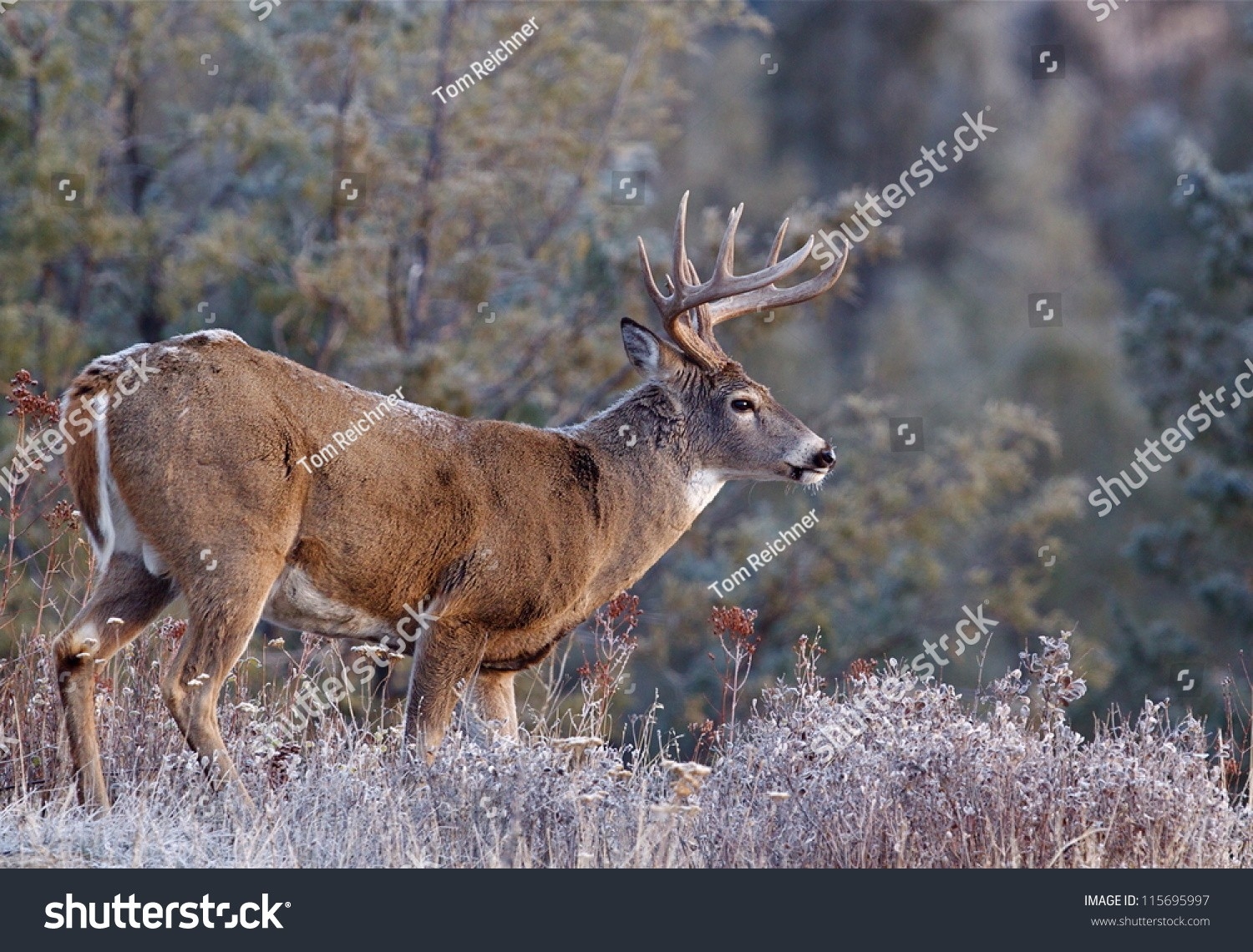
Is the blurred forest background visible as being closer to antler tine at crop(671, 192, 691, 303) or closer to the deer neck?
the deer neck

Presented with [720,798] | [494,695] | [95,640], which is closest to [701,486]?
[494,695]

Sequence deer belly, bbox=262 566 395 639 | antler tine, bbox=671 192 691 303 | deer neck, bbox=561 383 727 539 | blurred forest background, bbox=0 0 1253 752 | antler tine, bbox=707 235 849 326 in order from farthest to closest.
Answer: blurred forest background, bbox=0 0 1253 752 → antler tine, bbox=707 235 849 326 → antler tine, bbox=671 192 691 303 → deer neck, bbox=561 383 727 539 → deer belly, bbox=262 566 395 639

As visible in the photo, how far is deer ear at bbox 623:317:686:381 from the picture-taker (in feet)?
30.9

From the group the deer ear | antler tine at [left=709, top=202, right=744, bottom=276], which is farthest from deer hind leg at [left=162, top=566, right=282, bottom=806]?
antler tine at [left=709, top=202, right=744, bottom=276]

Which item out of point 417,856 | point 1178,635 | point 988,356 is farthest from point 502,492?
point 988,356

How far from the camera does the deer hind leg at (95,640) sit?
7.48m

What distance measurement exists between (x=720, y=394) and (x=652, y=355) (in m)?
0.42

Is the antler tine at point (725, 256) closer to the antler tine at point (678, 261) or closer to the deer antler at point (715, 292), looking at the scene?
the deer antler at point (715, 292)

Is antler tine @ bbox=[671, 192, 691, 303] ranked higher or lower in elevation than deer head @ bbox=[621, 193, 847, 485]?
higher

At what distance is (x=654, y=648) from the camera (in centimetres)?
2014

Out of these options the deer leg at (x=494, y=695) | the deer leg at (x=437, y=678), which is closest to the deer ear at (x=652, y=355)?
the deer leg at (x=494, y=695)

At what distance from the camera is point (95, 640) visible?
7.59m

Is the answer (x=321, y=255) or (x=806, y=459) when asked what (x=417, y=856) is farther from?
(x=321, y=255)

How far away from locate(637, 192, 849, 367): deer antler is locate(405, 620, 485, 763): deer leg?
2091 mm
